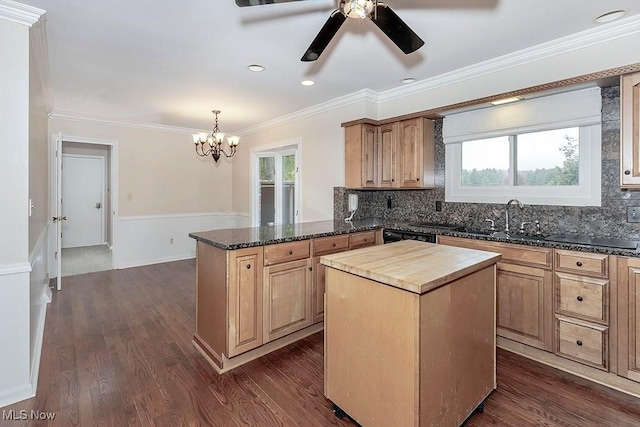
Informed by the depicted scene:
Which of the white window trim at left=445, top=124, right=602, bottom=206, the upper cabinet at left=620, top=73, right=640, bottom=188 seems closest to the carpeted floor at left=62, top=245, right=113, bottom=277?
the white window trim at left=445, top=124, right=602, bottom=206

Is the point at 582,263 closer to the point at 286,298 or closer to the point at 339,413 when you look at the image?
the point at 339,413

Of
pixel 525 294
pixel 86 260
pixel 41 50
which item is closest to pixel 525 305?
pixel 525 294

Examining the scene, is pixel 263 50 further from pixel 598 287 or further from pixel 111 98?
pixel 598 287

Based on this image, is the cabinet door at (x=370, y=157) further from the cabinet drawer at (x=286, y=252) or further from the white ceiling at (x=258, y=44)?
the cabinet drawer at (x=286, y=252)

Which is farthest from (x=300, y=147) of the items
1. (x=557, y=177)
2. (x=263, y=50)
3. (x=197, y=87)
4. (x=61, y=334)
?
(x=61, y=334)

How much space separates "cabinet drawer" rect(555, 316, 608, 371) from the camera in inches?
84.4

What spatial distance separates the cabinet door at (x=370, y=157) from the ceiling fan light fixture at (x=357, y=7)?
221 centimetres

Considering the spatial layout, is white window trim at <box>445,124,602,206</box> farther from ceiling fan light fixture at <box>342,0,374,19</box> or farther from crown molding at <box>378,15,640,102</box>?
ceiling fan light fixture at <box>342,0,374,19</box>

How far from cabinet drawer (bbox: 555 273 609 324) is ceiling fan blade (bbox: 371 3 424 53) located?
1.93m

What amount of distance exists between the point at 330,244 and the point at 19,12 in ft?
8.87

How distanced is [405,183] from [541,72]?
1531 mm

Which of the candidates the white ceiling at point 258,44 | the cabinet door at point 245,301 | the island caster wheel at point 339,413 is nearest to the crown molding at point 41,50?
the white ceiling at point 258,44

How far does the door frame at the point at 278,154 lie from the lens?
4.77 m

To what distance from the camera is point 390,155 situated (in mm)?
3729
